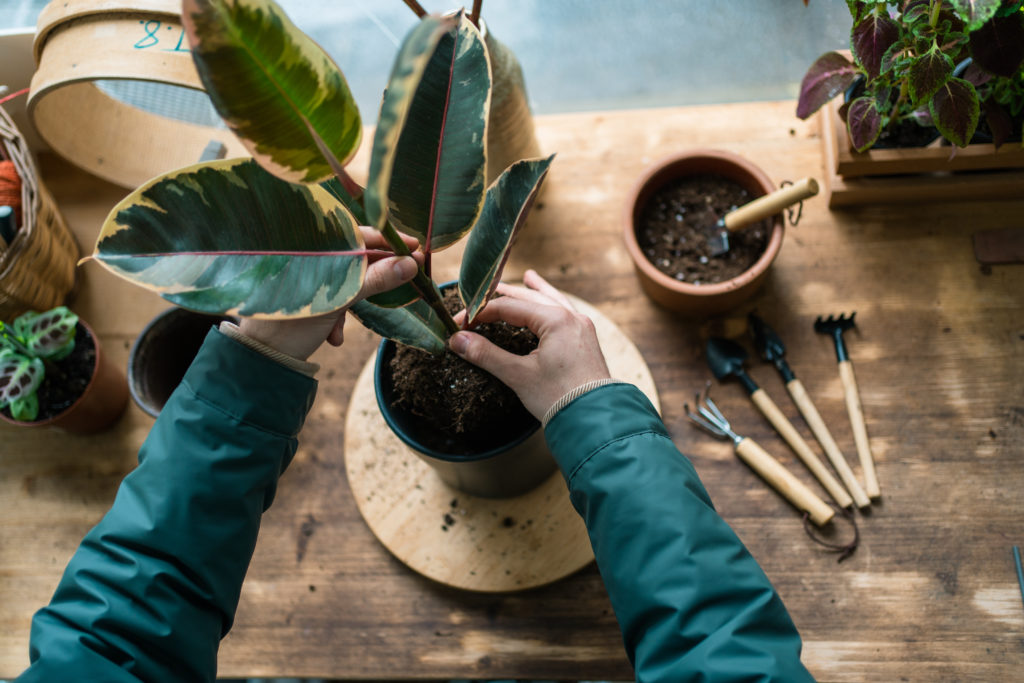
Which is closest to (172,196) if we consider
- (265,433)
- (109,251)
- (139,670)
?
(109,251)

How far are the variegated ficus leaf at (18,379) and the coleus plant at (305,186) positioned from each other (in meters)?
0.54

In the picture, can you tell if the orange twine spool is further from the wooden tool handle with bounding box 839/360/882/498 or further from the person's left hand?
the wooden tool handle with bounding box 839/360/882/498

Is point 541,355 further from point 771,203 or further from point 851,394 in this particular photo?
point 851,394

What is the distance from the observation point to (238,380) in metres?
0.68

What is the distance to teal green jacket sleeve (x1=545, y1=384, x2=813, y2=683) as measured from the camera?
0.61 meters

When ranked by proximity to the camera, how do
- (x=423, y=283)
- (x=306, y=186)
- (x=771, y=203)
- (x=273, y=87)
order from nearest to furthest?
(x=273, y=87), (x=306, y=186), (x=423, y=283), (x=771, y=203)

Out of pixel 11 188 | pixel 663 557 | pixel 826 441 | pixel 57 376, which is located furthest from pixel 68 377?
pixel 826 441

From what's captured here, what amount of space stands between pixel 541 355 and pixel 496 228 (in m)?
0.14

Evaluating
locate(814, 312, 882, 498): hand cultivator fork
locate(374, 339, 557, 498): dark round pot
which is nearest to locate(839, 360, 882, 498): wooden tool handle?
locate(814, 312, 882, 498): hand cultivator fork

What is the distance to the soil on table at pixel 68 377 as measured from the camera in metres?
0.93

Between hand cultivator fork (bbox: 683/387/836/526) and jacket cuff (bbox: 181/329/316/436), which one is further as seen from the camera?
hand cultivator fork (bbox: 683/387/836/526)

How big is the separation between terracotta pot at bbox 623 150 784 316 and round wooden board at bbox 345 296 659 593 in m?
0.10

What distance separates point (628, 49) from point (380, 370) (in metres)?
0.77

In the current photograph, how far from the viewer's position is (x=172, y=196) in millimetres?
474
